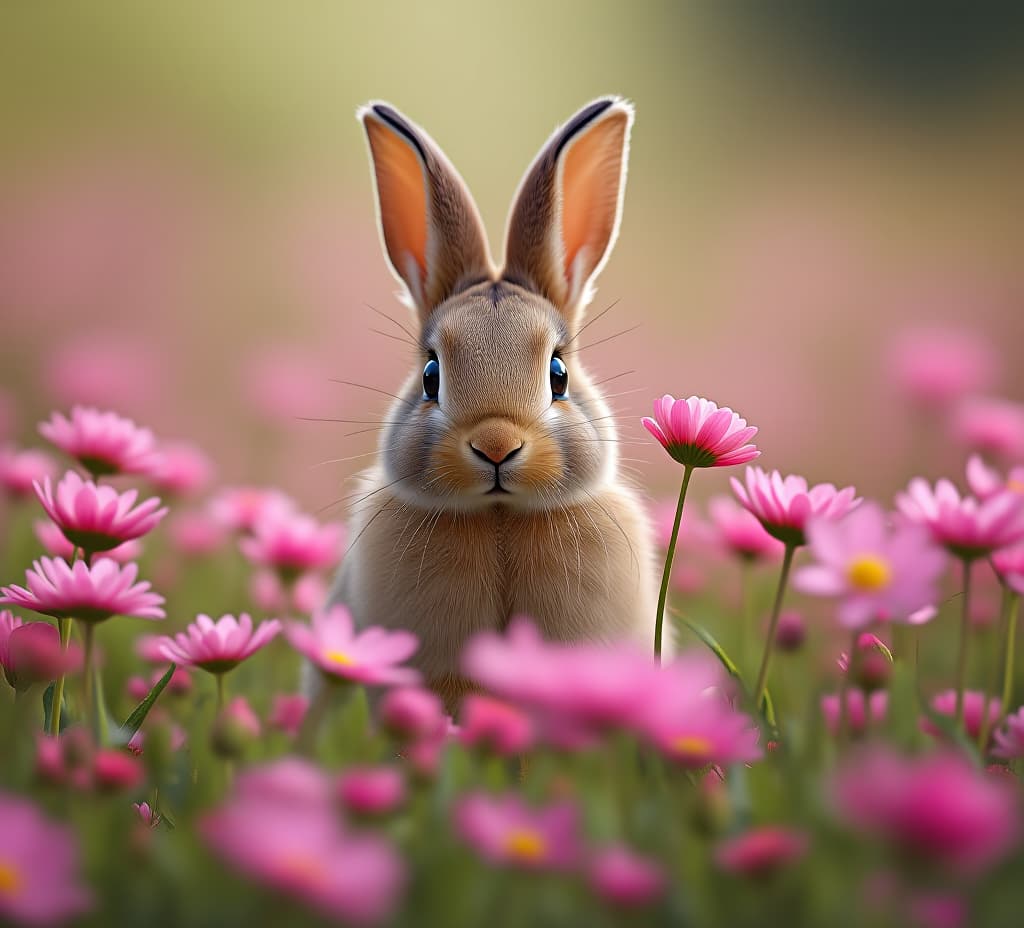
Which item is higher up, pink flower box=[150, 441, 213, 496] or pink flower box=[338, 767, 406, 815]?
pink flower box=[150, 441, 213, 496]

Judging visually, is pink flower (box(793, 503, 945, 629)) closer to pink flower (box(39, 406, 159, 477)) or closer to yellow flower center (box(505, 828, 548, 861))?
yellow flower center (box(505, 828, 548, 861))

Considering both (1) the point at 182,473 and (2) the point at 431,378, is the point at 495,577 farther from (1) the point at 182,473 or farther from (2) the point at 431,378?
(1) the point at 182,473

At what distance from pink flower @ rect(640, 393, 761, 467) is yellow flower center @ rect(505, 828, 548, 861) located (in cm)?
97

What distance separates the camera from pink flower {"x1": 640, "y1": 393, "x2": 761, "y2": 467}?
1.92m

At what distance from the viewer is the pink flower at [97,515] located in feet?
6.12

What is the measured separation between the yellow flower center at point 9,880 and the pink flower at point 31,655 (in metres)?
0.49

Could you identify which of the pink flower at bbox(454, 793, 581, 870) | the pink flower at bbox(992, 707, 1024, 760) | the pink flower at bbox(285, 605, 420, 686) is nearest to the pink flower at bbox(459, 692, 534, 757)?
the pink flower at bbox(285, 605, 420, 686)

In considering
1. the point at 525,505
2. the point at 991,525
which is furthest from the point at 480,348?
the point at 991,525

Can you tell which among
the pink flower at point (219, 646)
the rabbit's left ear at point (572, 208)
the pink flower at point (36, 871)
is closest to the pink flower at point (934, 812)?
the pink flower at point (36, 871)

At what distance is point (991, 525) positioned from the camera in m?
1.57

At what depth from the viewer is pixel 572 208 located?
2955 mm

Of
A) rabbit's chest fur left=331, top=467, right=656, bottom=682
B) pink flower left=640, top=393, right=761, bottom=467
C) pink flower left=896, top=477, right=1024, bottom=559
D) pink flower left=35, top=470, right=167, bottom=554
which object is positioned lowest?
Result: rabbit's chest fur left=331, top=467, right=656, bottom=682

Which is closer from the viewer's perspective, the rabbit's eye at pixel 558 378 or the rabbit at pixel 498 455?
the rabbit at pixel 498 455

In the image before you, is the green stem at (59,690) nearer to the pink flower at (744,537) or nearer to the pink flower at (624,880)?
the pink flower at (624,880)
